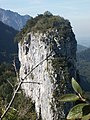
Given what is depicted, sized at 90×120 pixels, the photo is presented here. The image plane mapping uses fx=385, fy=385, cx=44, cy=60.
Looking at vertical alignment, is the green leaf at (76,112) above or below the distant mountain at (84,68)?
above

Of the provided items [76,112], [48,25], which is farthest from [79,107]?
[48,25]

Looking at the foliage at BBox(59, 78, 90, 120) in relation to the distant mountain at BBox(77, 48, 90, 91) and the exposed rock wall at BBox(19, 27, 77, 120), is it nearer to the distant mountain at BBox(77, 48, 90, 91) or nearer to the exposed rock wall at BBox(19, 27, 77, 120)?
the exposed rock wall at BBox(19, 27, 77, 120)

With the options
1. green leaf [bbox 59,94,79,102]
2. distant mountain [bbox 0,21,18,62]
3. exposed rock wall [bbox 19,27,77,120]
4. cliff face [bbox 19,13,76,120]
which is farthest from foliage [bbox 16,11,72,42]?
green leaf [bbox 59,94,79,102]

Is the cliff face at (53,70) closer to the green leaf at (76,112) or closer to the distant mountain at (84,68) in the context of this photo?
the green leaf at (76,112)

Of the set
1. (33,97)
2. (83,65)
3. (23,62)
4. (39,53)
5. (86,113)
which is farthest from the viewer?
(83,65)

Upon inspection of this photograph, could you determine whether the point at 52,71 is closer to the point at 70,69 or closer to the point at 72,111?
the point at 70,69

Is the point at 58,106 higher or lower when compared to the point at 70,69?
lower

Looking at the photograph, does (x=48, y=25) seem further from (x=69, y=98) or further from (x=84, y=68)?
(x=84, y=68)

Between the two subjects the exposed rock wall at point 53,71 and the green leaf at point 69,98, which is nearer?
the green leaf at point 69,98

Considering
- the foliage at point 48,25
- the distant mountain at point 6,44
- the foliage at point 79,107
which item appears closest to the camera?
the foliage at point 79,107

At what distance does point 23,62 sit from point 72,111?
65.1 metres

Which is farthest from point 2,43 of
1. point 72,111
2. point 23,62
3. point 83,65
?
point 72,111

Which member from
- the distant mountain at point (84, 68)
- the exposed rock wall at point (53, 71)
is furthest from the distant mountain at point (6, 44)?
the exposed rock wall at point (53, 71)

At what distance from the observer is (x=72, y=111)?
135cm
